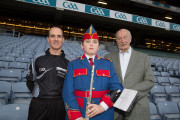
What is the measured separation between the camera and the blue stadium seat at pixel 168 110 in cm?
235

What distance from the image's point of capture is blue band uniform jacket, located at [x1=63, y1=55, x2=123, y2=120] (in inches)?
43.9

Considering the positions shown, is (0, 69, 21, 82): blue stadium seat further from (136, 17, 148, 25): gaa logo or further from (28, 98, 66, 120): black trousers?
(136, 17, 148, 25): gaa logo

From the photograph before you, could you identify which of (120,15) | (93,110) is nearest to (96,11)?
(120,15)

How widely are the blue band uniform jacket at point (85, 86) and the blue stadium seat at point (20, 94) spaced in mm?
1445

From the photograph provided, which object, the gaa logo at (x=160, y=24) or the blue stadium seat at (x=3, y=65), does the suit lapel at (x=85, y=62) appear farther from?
the gaa logo at (x=160, y=24)

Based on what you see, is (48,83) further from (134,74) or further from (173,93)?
(173,93)

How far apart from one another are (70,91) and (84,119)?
10.1 inches

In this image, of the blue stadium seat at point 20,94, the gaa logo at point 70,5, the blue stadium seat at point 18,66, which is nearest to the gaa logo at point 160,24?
the gaa logo at point 70,5

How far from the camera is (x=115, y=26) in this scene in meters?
18.6

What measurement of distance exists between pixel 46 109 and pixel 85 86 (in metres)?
0.48

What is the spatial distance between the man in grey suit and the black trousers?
634 millimetres

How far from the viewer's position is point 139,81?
1.53m

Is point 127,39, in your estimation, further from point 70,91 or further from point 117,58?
point 70,91

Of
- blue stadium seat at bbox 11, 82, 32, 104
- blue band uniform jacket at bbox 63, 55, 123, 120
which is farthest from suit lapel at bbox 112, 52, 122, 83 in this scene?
blue stadium seat at bbox 11, 82, 32, 104
